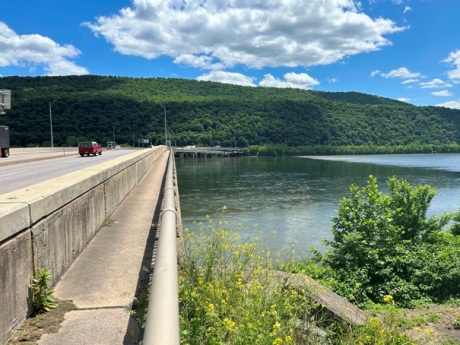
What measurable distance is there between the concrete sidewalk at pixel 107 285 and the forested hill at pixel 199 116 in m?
90.1

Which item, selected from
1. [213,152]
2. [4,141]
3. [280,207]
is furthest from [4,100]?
[213,152]

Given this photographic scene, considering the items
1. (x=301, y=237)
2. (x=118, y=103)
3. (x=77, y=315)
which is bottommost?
(x=301, y=237)

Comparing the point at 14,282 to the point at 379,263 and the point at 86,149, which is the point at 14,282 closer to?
the point at 379,263

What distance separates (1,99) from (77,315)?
24796 mm

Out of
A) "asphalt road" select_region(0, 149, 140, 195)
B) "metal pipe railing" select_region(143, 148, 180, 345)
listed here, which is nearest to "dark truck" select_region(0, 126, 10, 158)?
"asphalt road" select_region(0, 149, 140, 195)

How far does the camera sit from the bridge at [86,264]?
2869mm

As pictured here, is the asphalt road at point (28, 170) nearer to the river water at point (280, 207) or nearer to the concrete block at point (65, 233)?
the concrete block at point (65, 233)

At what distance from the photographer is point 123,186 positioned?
11359 millimetres

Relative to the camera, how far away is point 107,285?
15.4ft

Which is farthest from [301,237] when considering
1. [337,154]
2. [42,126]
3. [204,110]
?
[204,110]

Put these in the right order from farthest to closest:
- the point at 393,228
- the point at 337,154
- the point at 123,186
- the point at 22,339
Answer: the point at 337,154
the point at 393,228
the point at 123,186
the point at 22,339

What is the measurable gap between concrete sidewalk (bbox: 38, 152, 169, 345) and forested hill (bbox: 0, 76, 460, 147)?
90.1m

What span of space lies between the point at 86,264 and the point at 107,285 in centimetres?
81

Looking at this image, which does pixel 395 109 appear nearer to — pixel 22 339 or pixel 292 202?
pixel 292 202
